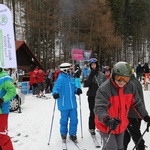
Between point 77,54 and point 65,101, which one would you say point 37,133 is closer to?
point 65,101

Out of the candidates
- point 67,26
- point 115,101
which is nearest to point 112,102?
point 115,101

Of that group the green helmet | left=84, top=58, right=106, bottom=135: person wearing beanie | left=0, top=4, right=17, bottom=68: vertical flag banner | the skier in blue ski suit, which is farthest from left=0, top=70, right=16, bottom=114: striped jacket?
left=0, top=4, right=17, bottom=68: vertical flag banner

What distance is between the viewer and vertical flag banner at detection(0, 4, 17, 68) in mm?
10992

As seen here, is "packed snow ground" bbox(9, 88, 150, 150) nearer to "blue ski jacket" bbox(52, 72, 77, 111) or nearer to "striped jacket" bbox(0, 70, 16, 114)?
"blue ski jacket" bbox(52, 72, 77, 111)

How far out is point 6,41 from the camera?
11.2m

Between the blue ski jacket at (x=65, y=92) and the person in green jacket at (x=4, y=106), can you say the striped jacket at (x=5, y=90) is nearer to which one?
the person in green jacket at (x=4, y=106)

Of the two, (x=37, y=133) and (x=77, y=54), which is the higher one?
(x=77, y=54)

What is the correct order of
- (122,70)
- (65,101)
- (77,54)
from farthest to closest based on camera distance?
(77,54) < (65,101) < (122,70)

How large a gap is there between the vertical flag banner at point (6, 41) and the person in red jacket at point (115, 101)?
844 cm

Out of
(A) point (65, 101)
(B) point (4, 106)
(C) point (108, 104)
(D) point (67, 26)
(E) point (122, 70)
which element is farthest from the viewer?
(D) point (67, 26)

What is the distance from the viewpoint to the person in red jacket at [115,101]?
3.02 metres

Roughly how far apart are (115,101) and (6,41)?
8.98 metres

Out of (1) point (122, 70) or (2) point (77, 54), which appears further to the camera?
(2) point (77, 54)

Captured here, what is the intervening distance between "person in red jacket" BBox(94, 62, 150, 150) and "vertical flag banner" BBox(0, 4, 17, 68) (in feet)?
27.7
